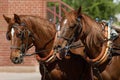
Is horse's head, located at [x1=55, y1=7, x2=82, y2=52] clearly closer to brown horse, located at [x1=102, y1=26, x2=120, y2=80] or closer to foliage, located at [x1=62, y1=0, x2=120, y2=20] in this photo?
brown horse, located at [x1=102, y1=26, x2=120, y2=80]

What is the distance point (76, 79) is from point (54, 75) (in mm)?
406

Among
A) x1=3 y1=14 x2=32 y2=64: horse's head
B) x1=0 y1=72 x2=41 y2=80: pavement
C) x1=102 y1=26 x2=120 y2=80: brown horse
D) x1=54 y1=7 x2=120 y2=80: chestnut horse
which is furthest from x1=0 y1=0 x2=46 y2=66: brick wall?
x1=102 y1=26 x2=120 y2=80: brown horse

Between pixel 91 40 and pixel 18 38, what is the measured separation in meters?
1.48

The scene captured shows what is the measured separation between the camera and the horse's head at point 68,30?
742 cm

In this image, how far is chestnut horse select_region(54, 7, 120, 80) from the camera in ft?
24.4

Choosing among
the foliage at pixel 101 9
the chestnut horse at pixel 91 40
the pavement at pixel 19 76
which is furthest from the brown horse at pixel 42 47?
the foliage at pixel 101 9

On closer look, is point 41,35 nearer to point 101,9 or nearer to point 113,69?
point 113,69

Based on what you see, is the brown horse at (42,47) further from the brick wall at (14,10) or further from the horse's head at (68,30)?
the brick wall at (14,10)

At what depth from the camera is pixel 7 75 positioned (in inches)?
695

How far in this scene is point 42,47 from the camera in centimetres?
904

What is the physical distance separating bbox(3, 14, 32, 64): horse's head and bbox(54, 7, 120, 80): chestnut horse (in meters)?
1.09

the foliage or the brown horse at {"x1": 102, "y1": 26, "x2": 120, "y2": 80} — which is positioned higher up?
the brown horse at {"x1": 102, "y1": 26, "x2": 120, "y2": 80}

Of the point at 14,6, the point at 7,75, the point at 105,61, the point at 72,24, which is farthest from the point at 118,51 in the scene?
the point at 14,6

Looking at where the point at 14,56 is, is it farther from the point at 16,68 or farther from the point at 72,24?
the point at 16,68
